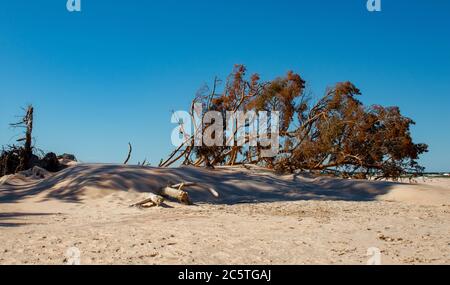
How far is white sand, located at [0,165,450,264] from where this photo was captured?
14.7 ft

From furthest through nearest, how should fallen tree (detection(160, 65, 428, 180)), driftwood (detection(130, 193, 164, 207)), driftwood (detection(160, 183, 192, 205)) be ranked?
fallen tree (detection(160, 65, 428, 180))
driftwood (detection(160, 183, 192, 205))
driftwood (detection(130, 193, 164, 207))

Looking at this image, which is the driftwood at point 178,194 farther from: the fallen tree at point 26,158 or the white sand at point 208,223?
the fallen tree at point 26,158

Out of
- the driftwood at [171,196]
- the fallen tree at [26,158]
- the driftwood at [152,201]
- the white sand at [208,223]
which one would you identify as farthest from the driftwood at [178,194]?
the fallen tree at [26,158]

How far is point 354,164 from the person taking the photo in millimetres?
16531

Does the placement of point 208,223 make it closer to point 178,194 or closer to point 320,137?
point 178,194

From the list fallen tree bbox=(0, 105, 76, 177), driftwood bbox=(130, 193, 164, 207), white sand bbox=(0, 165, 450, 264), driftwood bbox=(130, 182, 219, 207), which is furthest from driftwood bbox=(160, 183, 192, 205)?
fallen tree bbox=(0, 105, 76, 177)

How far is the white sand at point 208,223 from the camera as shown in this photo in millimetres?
4484

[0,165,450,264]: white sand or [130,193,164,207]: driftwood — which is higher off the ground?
[130,193,164,207]: driftwood

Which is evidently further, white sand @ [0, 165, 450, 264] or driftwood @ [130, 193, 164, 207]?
driftwood @ [130, 193, 164, 207]

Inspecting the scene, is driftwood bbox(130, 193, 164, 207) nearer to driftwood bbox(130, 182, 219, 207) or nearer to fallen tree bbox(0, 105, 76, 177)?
driftwood bbox(130, 182, 219, 207)

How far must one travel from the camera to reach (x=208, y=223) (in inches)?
254

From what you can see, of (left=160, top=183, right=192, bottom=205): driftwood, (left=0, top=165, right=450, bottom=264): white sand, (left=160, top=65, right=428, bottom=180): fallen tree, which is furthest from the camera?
(left=160, top=65, right=428, bottom=180): fallen tree

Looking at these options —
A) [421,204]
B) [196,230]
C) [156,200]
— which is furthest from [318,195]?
[196,230]

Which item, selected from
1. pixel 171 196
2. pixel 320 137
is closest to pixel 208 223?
pixel 171 196
